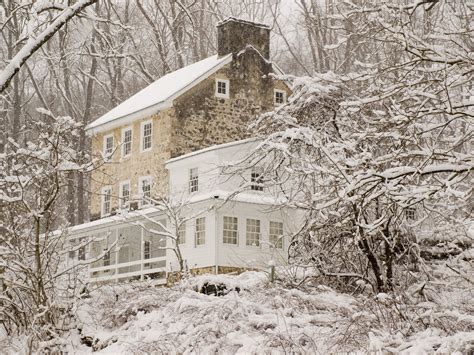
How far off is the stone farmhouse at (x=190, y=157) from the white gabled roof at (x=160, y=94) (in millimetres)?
48

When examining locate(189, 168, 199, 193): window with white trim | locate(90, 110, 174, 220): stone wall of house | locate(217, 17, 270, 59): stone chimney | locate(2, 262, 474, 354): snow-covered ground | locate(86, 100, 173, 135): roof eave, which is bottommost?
locate(2, 262, 474, 354): snow-covered ground

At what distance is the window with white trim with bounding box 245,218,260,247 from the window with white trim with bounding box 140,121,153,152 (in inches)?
263

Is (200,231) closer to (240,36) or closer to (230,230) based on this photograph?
(230,230)

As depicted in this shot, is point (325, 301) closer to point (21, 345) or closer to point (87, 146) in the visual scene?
point (21, 345)

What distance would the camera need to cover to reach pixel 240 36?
96.0ft

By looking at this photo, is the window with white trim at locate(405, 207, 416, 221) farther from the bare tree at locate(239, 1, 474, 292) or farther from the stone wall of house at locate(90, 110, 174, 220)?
the stone wall of house at locate(90, 110, 174, 220)

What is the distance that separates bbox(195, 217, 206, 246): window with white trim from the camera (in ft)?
79.5

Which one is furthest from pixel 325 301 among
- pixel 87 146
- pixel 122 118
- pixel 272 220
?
pixel 87 146

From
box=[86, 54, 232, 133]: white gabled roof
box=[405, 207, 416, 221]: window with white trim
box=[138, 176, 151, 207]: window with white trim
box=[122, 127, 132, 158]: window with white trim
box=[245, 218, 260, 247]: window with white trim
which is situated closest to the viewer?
box=[405, 207, 416, 221]: window with white trim

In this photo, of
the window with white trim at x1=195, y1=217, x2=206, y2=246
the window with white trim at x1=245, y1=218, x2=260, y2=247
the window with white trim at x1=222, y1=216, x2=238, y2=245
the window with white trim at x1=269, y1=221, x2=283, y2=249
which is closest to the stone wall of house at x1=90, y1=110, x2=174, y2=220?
the window with white trim at x1=195, y1=217, x2=206, y2=246

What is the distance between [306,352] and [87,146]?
108ft

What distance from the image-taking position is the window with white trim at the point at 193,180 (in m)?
25.7

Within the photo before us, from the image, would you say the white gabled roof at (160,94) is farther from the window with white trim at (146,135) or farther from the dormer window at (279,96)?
the dormer window at (279,96)

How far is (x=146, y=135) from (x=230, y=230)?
7.24 metres
